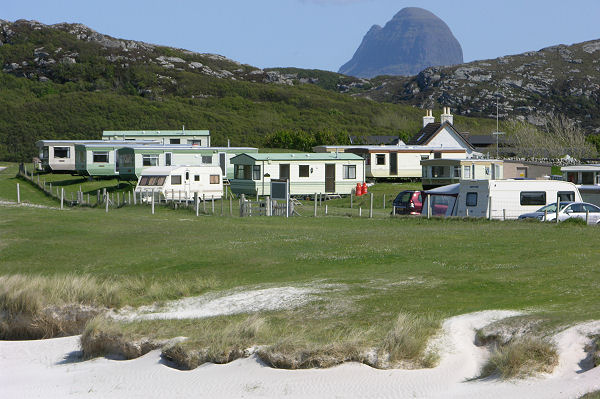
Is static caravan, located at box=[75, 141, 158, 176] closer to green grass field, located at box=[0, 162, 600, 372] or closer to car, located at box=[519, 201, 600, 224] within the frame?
green grass field, located at box=[0, 162, 600, 372]

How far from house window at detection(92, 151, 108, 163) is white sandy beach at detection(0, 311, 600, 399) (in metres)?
42.7

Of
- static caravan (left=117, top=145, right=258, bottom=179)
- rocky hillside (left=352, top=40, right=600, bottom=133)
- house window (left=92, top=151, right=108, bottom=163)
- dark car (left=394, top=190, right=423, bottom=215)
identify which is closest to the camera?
dark car (left=394, top=190, right=423, bottom=215)

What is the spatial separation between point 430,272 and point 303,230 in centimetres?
1032

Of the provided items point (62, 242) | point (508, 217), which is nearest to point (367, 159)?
point (508, 217)

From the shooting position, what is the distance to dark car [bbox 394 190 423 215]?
125ft

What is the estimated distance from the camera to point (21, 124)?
104875mm

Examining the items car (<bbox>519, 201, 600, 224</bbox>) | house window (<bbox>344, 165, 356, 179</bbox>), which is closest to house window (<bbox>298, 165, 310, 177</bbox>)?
house window (<bbox>344, 165, 356, 179</bbox>)

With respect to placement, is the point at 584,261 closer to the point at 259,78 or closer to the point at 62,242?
the point at 62,242

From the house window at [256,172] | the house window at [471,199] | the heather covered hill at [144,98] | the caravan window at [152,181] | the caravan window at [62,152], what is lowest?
the house window at [471,199]

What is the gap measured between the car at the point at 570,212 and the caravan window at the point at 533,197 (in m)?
1.26

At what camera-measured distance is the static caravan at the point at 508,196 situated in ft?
106

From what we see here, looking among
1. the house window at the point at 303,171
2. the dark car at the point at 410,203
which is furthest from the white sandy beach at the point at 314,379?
the house window at the point at 303,171

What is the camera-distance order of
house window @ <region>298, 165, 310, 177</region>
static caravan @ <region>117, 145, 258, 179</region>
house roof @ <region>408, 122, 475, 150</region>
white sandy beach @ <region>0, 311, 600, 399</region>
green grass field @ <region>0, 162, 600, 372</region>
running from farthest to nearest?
house roof @ <region>408, 122, 475, 150</region>, static caravan @ <region>117, 145, 258, 179</region>, house window @ <region>298, 165, 310, 177</region>, green grass field @ <region>0, 162, 600, 372</region>, white sandy beach @ <region>0, 311, 600, 399</region>

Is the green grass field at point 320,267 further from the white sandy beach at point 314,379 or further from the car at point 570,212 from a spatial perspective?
the car at point 570,212
